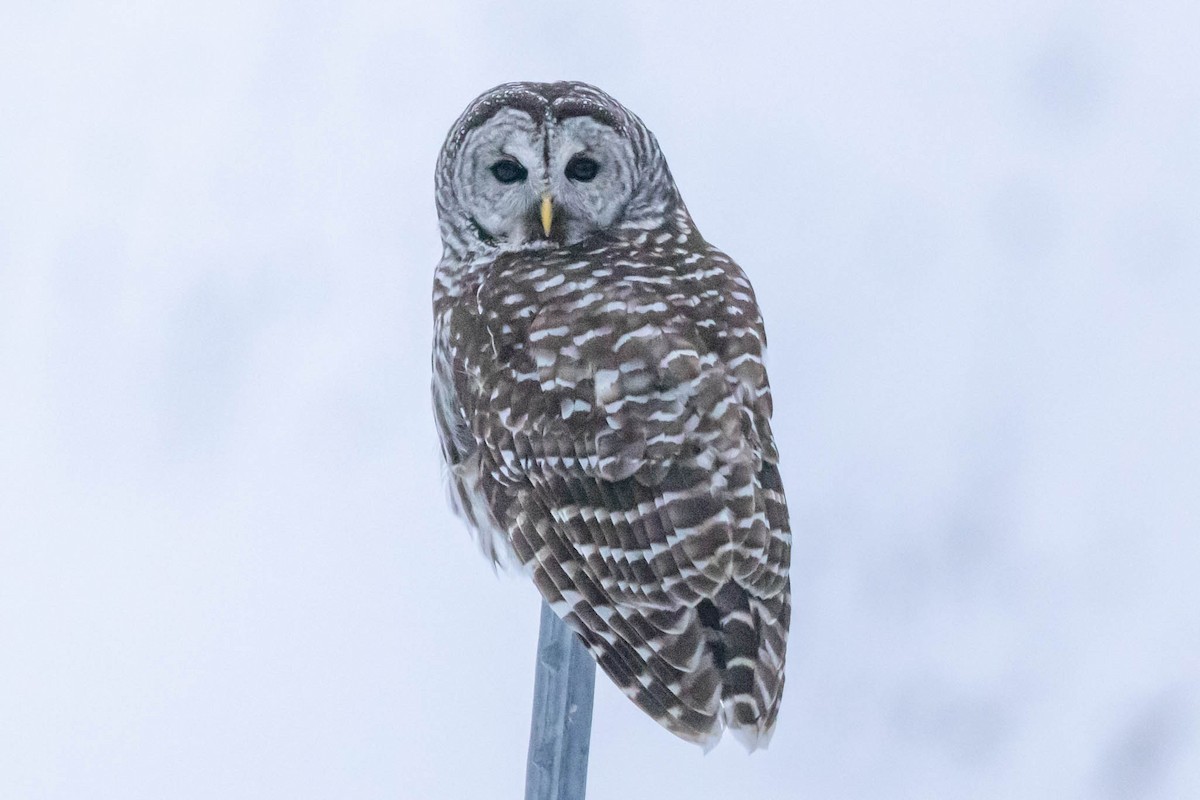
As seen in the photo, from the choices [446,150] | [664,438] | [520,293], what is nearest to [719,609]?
[664,438]

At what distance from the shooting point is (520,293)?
1.72m

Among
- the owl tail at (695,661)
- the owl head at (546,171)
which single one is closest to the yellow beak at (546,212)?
the owl head at (546,171)

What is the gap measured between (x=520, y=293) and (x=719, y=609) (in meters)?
0.47

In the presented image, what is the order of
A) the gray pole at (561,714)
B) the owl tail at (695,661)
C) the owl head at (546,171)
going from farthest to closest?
the owl head at (546,171), the gray pole at (561,714), the owl tail at (695,661)

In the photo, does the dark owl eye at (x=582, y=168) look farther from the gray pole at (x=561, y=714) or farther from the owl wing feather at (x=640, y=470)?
the gray pole at (x=561, y=714)

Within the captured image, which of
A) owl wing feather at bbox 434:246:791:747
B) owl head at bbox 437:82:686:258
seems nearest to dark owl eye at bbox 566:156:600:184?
owl head at bbox 437:82:686:258

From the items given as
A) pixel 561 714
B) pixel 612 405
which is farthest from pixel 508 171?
pixel 561 714

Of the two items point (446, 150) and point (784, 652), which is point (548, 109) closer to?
point (446, 150)

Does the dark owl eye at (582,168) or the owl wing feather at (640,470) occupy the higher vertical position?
the dark owl eye at (582,168)

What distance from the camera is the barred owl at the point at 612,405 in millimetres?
1517

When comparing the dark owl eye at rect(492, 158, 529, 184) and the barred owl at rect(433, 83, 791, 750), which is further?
the dark owl eye at rect(492, 158, 529, 184)

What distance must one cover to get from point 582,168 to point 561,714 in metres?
0.69

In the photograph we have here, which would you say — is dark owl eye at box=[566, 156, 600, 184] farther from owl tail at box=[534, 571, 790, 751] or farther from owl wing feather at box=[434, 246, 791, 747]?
owl tail at box=[534, 571, 790, 751]

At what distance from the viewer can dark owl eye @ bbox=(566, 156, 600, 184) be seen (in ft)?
5.84
